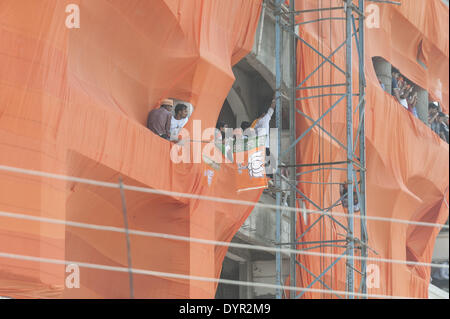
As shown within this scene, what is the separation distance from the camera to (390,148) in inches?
1040

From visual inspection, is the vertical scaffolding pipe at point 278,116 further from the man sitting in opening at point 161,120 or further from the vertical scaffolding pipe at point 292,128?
the man sitting in opening at point 161,120

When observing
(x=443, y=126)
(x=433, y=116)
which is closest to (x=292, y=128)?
(x=433, y=116)

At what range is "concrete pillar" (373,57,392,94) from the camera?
2872cm

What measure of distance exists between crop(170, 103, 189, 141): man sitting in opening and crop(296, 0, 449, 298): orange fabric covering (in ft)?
17.1

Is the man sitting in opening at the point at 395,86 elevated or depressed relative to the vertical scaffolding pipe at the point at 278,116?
→ elevated

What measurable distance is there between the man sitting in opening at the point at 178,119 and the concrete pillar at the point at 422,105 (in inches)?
582

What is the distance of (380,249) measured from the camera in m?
26.4

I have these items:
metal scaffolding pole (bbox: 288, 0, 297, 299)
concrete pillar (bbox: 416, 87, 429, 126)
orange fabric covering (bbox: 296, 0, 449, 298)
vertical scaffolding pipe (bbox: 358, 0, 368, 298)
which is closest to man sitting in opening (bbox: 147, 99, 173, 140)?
A: metal scaffolding pole (bbox: 288, 0, 297, 299)

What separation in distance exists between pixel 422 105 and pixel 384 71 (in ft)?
9.89

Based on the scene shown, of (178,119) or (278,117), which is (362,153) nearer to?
(278,117)

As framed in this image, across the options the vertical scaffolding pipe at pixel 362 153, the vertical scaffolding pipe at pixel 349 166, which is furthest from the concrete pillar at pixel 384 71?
the vertical scaffolding pipe at pixel 349 166

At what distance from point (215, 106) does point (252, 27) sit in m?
2.26

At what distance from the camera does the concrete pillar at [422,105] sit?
31.2m
